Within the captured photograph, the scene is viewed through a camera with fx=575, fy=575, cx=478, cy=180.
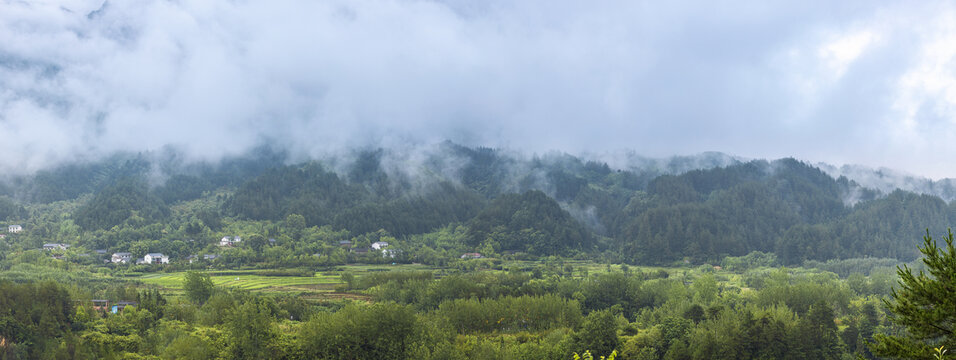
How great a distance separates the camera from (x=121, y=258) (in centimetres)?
8875

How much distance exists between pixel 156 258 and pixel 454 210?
67.0 meters

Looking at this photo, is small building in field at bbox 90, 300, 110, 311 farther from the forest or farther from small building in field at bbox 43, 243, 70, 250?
small building in field at bbox 43, 243, 70, 250

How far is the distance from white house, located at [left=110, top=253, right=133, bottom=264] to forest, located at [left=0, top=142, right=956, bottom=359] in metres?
0.35

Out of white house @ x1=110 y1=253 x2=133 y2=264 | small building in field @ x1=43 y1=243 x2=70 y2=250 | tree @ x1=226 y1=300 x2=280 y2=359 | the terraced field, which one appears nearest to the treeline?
tree @ x1=226 y1=300 x2=280 y2=359

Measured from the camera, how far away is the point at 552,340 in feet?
168

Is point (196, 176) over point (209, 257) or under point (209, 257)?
over

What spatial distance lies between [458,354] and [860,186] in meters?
163

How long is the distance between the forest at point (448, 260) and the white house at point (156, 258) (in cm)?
56

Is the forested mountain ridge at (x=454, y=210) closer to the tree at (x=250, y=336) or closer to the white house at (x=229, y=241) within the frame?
the white house at (x=229, y=241)

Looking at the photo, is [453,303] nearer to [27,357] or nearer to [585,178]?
[27,357]

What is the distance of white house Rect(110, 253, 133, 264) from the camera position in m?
87.8

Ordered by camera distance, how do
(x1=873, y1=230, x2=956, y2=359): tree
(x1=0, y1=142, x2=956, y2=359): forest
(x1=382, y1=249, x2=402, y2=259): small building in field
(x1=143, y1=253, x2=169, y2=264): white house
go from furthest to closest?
(x1=382, y1=249, x2=402, y2=259): small building in field → (x1=143, y1=253, x2=169, y2=264): white house → (x1=0, y1=142, x2=956, y2=359): forest → (x1=873, y1=230, x2=956, y2=359): tree

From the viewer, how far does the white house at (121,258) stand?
8781cm

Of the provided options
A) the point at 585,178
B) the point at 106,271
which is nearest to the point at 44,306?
the point at 106,271
